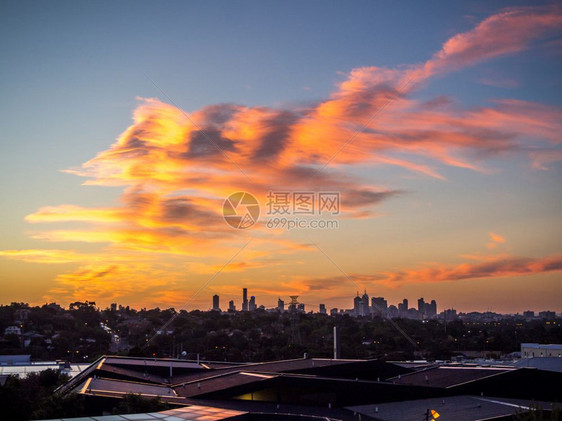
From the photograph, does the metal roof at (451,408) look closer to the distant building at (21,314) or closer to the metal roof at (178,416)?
the metal roof at (178,416)

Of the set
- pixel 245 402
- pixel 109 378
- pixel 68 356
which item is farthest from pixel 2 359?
pixel 245 402

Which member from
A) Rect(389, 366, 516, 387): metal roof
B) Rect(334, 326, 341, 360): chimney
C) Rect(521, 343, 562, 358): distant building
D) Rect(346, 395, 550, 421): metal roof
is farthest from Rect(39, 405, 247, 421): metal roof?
Rect(521, 343, 562, 358): distant building

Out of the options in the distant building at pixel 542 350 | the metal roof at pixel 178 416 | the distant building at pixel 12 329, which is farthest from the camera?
the distant building at pixel 12 329

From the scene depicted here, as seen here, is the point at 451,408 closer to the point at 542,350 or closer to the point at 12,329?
the point at 542,350

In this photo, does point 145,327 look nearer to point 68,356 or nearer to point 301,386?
point 68,356

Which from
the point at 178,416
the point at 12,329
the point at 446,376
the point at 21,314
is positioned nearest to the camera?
the point at 178,416

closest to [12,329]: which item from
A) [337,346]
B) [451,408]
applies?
[337,346]

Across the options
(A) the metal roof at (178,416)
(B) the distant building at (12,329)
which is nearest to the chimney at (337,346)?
(A) the metal roof at (178,416)

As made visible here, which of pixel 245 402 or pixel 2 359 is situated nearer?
pixel 245 402
